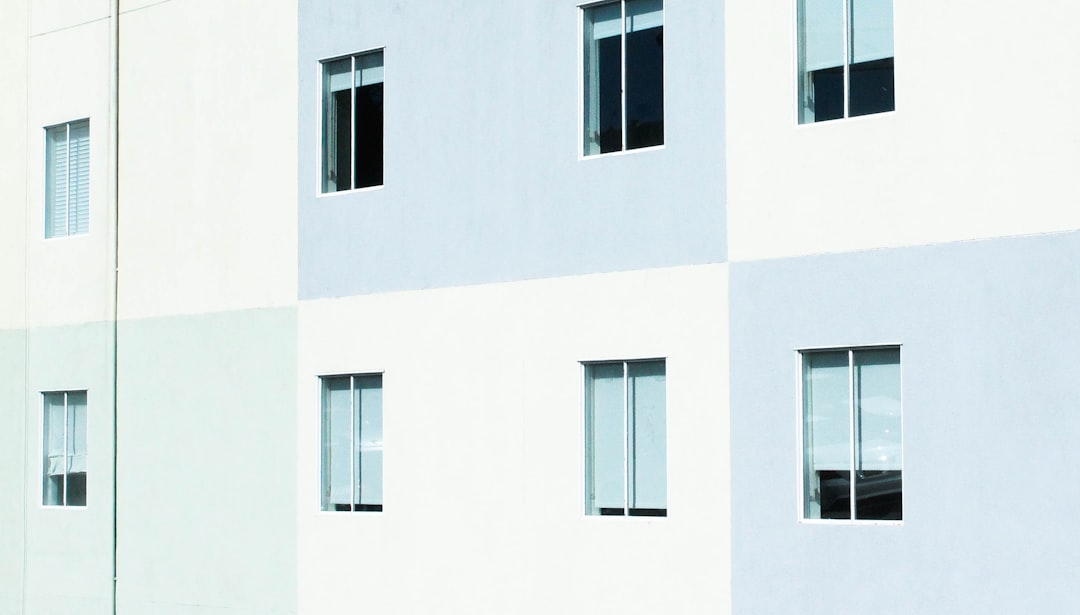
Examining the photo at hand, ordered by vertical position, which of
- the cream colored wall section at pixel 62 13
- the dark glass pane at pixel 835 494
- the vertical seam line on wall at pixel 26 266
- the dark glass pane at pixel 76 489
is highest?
the cream colored wall section at pixel 62 13

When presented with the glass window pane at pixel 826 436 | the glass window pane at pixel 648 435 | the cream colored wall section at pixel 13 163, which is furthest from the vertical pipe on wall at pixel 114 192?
the glass window pane at pixel 826 436

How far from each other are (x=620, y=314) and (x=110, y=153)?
876 centimetres

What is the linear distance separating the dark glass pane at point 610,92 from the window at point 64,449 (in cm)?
942

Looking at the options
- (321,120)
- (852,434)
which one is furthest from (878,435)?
(321,120)

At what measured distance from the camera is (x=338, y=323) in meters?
18.1

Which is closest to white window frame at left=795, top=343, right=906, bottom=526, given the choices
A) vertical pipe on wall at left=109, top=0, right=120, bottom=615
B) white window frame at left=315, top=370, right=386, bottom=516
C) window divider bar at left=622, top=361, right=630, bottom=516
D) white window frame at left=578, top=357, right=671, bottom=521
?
white window frame at left=578, top=357, right=671, bottom=521

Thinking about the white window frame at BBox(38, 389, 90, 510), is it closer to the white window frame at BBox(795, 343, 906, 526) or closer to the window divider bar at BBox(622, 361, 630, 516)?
the window divider bar at BBox(622, 361, 630, 516)

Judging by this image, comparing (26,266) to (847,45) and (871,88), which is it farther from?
(871,88)

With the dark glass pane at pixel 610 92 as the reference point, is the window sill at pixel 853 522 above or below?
below

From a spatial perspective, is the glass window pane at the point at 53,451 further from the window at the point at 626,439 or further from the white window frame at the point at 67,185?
the window at the point at 626,439

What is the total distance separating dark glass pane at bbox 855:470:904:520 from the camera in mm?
13609

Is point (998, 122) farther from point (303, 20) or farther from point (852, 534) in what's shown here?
point (303, 20)

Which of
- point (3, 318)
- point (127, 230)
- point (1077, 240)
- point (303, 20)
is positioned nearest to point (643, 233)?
point (1077, 240)

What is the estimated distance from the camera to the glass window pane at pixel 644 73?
A: 15.6 meters
